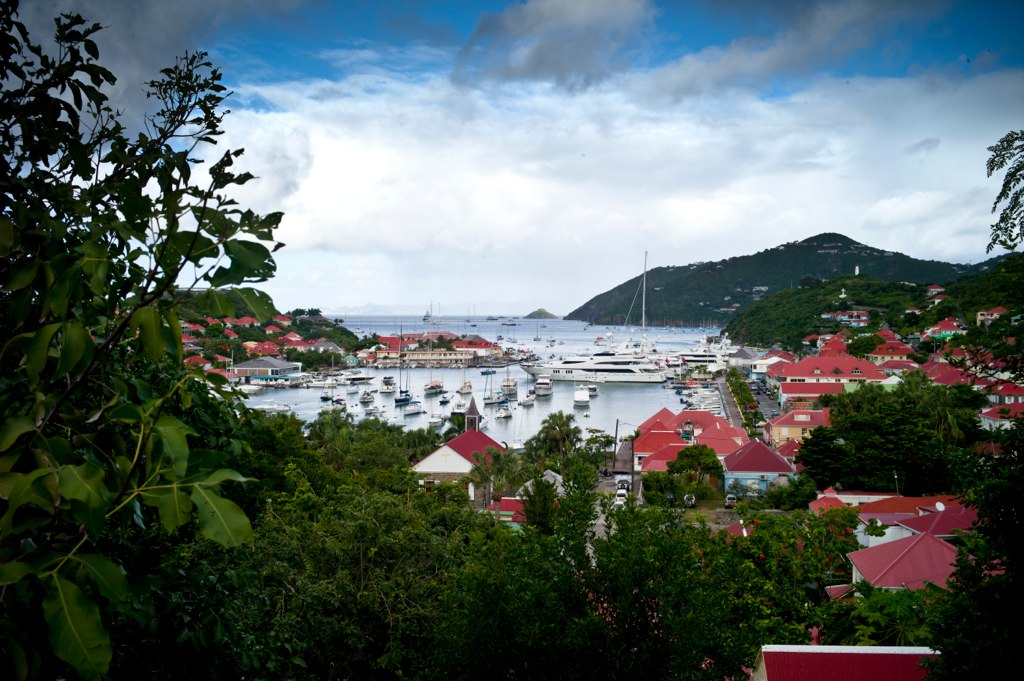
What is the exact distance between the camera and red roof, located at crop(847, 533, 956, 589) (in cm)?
802

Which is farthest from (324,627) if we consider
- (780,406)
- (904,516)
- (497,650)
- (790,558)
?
(780,406)

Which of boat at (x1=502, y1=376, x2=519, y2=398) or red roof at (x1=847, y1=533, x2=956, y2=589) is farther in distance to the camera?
boat at (x1=502, y1=376, x2=519, y2=398)

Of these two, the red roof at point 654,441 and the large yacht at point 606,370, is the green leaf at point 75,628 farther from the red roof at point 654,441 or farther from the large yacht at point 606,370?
the large yacht at point 606,370

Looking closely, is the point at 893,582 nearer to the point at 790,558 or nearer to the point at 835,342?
the point at 790,558

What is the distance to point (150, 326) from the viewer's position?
1043 mm

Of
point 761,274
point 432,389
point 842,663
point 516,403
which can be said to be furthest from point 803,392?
point 761,274

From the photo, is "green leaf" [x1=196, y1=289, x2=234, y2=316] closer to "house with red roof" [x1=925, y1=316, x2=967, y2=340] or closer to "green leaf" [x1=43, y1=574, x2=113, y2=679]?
"green leaf" [x1=43, y1=574, x2=113, y2=679]

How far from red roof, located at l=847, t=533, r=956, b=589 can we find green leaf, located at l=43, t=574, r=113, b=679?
8.86 meters

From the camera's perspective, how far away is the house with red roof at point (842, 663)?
5113mm

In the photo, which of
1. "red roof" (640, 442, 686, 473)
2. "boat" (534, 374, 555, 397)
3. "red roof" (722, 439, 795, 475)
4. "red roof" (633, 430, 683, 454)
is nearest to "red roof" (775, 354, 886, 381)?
"red roof" (633, 430, 683, 454)

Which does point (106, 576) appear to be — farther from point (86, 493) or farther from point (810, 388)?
point (810, 388)

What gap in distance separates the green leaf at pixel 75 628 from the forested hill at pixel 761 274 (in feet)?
342

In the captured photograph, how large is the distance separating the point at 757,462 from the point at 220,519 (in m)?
19.2

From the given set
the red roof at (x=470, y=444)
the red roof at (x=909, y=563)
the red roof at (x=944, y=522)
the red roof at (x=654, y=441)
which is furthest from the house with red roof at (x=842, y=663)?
the red roof at (x=654, y=441)
